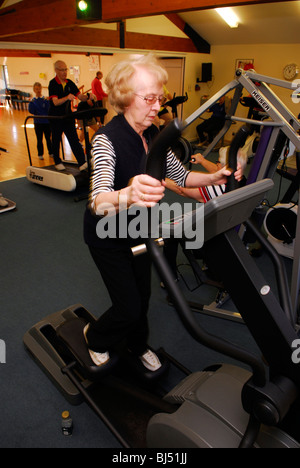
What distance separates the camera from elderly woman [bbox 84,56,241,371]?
1.19 meters

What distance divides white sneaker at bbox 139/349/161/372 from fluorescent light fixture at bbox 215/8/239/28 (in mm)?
7430

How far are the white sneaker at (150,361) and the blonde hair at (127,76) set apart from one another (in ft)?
4.48

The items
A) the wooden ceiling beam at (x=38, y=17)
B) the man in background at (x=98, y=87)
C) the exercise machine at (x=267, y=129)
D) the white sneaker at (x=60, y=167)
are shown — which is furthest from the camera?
the man in background at (x=98, y=87)

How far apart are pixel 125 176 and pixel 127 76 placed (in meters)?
0.38

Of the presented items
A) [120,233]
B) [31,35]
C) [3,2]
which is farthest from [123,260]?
[3,2]

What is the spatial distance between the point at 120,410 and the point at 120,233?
1.00 m

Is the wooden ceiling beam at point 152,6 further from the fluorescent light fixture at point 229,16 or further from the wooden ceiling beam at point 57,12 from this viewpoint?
the fluorescent light fixture at point 229,16

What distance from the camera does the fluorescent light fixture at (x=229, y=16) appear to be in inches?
269

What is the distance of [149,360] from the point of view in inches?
74.3

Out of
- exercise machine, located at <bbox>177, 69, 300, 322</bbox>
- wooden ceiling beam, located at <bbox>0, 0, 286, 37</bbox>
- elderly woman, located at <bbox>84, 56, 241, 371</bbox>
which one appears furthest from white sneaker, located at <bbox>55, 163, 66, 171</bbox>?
elderly woman, located at <bbox>84, 56, 241, 371</bbox>

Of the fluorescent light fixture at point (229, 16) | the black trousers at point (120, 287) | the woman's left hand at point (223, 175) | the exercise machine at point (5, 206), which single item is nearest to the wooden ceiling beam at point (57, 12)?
the exercise machine at point (5, 206)

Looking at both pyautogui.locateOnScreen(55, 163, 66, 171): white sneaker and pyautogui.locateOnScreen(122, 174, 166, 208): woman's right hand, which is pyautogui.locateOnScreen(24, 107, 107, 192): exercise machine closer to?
pyautogui.locateOnScreen(55, 163, 66, 171): white sneaker

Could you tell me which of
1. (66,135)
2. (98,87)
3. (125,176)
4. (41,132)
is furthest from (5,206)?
(98,87)

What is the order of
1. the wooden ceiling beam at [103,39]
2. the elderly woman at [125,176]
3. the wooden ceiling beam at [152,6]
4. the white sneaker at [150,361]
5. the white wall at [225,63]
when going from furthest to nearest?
1. the white wall at [225,63]
2. the wooden ceiling beam at [103,39]
3. the wooden ceiling beam at [152,6]
4. the white sneaker at [150,361]
5. the elderly woman at [125,176]
